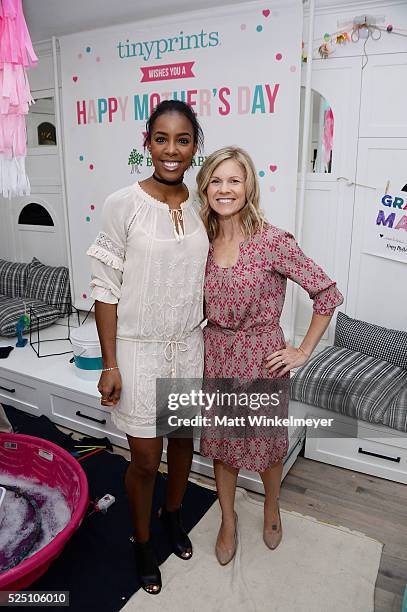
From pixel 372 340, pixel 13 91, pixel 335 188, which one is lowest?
pixel 372 340

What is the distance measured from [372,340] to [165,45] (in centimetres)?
180

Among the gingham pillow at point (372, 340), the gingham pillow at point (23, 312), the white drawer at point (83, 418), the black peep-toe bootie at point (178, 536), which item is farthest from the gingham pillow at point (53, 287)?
the black peep-toe bootie at point (178, 536)

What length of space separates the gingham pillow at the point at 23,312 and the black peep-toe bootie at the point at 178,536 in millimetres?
1786

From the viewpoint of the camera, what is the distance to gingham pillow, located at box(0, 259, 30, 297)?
3604 millimetres

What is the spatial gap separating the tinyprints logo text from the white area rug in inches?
84.8

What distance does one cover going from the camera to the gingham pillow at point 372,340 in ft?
7.80

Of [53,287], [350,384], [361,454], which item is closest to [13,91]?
[53,287]

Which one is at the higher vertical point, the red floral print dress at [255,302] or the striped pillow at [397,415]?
the red floral print dress at [255,302]

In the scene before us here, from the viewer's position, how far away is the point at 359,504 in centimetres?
206

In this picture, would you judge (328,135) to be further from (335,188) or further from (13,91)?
(13,91)

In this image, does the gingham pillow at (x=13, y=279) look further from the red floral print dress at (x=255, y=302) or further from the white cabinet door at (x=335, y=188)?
the red floral print dress at (x=255, y=302)

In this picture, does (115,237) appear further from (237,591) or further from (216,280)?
(237,591)

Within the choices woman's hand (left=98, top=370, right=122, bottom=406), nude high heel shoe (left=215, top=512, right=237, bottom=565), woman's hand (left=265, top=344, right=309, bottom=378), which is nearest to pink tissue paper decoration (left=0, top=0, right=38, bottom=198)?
woman's hand (left=98, top=370, right=122, bottom=406)

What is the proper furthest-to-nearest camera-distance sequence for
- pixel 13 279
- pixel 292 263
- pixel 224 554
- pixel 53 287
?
1. pixel 13 279
2. pixel 53 287
3. pixel 224 554
4. pixel 292 263
